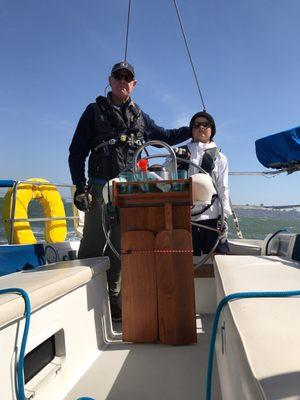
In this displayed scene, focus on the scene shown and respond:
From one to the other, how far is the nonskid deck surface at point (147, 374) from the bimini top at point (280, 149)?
1673 millimetres

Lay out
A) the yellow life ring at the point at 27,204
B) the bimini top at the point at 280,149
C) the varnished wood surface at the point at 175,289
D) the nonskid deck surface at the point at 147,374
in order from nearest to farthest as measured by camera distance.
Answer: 1. the nonskid deck surface at the point at 147,374
2. the varnished wood surface at the point at 175,289
3. the bimini top at the point at 280,149
4. the yellow life ring at the point at 27,204

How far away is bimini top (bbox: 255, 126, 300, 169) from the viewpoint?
9.45ft

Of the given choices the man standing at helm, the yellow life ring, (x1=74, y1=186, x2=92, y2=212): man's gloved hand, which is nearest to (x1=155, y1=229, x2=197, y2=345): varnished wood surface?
the man standing at helm

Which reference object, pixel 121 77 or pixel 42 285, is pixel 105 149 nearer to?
pixel 121 77

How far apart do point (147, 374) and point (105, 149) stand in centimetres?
143

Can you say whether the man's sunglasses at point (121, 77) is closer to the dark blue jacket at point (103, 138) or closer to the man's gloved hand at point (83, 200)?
the dark blue jacket at point (103, 138)

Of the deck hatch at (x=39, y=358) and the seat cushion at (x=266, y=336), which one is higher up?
the seat cushion at (x=266, y=336)

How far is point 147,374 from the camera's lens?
1649 mm

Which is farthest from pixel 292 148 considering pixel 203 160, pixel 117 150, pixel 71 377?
pixel 71 377

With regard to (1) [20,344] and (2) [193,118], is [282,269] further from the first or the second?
(2) [193,118]

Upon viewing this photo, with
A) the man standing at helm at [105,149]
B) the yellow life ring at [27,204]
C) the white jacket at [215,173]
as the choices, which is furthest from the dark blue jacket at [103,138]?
the yellow life ring at [27,204]

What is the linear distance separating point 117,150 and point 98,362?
4.37 feet

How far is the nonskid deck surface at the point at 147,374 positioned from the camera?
4.87 feet

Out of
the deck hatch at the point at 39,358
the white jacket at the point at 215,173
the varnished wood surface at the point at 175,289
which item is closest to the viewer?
the deck hatch at the point at 39,358
